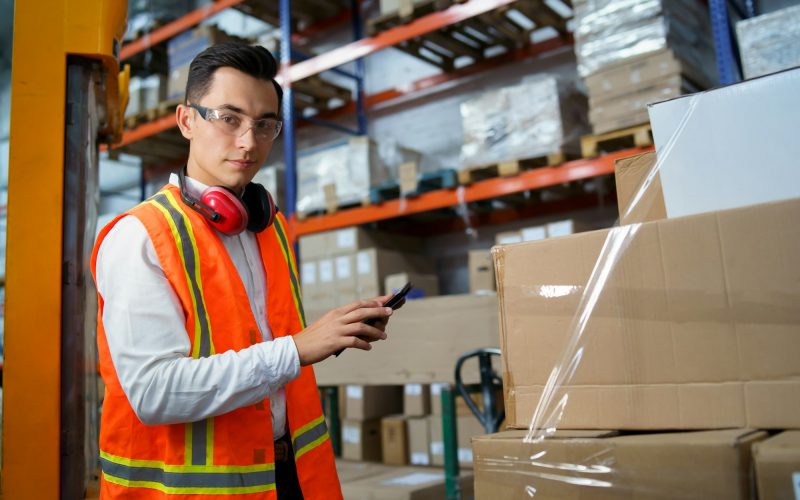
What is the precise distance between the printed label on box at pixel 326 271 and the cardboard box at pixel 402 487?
6.50 ft

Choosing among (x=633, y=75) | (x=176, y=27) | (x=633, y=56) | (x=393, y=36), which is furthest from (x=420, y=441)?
(x=176, y=27)

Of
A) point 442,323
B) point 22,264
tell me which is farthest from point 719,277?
point 442,323

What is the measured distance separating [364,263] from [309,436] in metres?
3.90

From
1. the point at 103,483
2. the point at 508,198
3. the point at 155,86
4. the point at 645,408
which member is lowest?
the point at 103,483

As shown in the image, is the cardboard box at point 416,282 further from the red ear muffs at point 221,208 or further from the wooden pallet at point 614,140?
the red ear muffs at point 221,208

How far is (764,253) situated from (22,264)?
Answer: 5.46 feet

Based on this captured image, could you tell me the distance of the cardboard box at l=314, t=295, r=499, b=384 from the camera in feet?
12.2

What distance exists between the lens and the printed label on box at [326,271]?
5.63 m

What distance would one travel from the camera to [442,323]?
3836 mm

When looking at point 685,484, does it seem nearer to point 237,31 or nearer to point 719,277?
point 719,277

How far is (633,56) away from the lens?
4359mm

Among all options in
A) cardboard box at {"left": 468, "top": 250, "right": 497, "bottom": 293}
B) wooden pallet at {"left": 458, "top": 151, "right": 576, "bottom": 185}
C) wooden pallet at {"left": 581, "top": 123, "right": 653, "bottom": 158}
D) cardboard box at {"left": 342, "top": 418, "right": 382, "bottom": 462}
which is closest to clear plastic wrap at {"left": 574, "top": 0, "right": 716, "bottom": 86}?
wooden pallet at {"left": 581, "top": 123, "right": 653, "bottom": 158}

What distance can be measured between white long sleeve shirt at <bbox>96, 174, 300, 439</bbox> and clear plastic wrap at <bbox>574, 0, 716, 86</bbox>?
12.4 feet

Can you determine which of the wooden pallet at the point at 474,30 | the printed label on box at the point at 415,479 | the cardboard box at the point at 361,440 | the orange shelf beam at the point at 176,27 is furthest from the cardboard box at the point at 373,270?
the orange shelf beam at the point at 176,27
